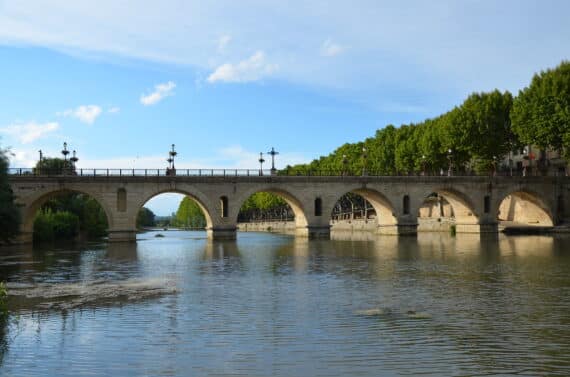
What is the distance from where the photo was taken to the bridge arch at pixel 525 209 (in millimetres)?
72875

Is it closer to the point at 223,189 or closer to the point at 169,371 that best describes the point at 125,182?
the point at 223,189

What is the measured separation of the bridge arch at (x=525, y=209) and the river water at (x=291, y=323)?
45120mm

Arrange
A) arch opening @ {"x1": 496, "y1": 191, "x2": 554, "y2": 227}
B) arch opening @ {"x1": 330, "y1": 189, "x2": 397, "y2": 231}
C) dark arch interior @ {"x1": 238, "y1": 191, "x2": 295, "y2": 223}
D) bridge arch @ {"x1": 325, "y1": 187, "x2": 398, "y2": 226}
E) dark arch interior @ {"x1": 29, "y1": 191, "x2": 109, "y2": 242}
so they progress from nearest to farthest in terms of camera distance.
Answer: dark arch interior @ {"x1": 29, "y1": 191, "x2": 109, "y2": 242}
bridge arch @ {"x1": 325, "y1": 187, "x2": 398, "y2": 226}
arch opening @ {"x1": 330, "y1": 189, "x2": 397, "y2": 231}
arch opening @ {"x1": 496, "y1": 191, "x2": 554, "y2": 227}
dark arch interior @ {"x1": 238, "y1": 191, "x2": 295, "y2": 223}

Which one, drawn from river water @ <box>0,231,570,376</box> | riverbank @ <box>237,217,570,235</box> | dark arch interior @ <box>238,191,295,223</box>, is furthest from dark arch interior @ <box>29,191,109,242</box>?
riverbank @ <box>237,217,570,235</box>

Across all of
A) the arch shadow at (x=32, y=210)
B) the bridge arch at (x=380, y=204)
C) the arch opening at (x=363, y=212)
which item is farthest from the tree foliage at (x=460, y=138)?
the arch shadow at (x=32, y=210)

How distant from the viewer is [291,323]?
1677cm

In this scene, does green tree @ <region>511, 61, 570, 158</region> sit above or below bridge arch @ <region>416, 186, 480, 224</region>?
above

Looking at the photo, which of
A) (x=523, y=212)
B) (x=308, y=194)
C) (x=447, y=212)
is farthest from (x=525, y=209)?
(x=308, y=194)

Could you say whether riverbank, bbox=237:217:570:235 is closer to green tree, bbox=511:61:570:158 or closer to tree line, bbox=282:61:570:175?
tree line, bbox=282:61:570:175

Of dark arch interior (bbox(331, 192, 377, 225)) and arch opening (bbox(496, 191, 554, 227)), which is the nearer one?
arch opening (bbox(496, 191, 554, 227))

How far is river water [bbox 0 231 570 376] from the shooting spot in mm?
12641

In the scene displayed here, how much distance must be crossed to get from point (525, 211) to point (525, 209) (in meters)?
0.27

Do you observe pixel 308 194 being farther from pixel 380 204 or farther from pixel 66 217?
pixel 66 217

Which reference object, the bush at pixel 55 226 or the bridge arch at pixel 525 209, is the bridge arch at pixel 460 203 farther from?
the bush at pixel 55 226
